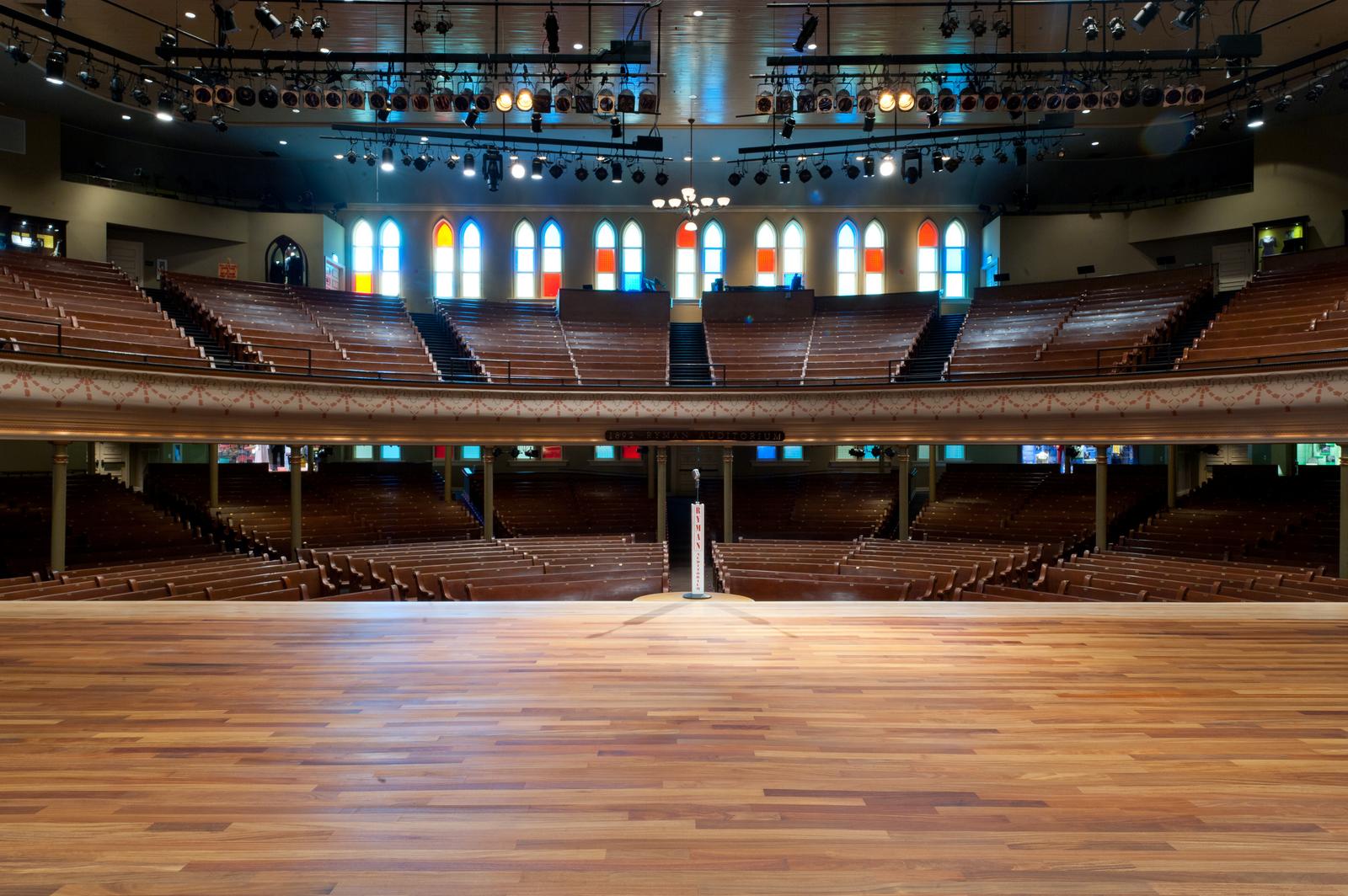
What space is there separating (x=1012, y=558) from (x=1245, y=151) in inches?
569

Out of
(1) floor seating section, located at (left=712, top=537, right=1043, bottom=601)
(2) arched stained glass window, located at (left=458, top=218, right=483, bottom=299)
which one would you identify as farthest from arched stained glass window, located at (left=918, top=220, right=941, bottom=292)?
(2) arched stained glass window, located at (left=458, top=218, right=483, bottom=299)

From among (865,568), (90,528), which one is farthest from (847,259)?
(90,528)

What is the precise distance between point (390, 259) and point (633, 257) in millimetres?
7175

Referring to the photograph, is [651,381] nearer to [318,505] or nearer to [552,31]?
[552,31]

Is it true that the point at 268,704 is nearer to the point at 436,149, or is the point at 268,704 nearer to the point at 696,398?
the point at 696,398

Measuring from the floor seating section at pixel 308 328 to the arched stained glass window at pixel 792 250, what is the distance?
1076 cm

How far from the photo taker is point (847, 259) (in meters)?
22.9

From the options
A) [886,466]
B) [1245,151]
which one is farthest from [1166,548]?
[1245,151]

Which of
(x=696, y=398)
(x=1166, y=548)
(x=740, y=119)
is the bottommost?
(x=1166, y=548)

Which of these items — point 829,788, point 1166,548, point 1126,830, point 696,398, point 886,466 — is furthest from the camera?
point 886,466

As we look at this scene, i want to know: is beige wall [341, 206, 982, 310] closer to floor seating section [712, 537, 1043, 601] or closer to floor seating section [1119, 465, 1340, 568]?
floor seating section [1119, 465, 1340, 568]

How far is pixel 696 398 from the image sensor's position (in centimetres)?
1678

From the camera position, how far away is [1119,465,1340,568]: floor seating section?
13.2m

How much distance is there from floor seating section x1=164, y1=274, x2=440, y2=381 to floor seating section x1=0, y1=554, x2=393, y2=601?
4.72 metres
